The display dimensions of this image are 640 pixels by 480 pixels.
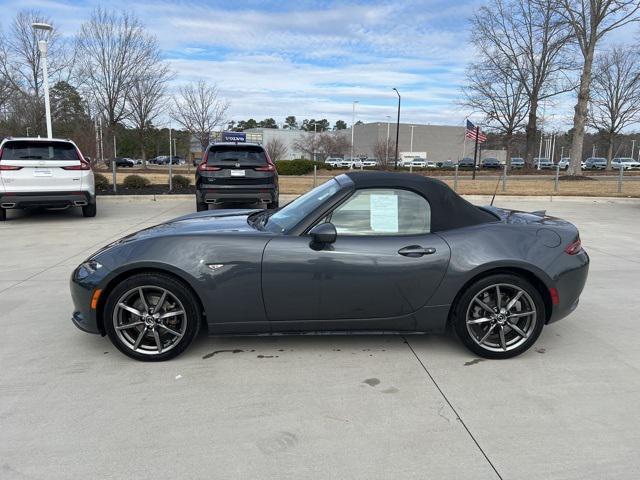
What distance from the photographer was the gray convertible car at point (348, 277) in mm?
3527

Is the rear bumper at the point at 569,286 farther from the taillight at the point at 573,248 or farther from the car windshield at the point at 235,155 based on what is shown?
the car windshield at the point at 235,155

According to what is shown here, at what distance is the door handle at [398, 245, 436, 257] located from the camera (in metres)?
3.59

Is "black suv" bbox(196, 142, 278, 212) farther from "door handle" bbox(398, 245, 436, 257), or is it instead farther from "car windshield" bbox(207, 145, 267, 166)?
Answer: "door handle" bbox(398, 245, 436, 257)

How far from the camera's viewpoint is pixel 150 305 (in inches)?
141

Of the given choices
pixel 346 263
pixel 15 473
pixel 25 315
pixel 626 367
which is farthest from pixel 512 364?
pixel 25 315

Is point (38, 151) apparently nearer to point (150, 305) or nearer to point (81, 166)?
point (81, 166)

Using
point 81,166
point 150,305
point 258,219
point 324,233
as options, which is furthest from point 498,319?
point 81,166

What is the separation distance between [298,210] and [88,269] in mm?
1642

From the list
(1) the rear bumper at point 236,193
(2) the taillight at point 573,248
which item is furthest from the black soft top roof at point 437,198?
(1) the rear bumper at point 236,193

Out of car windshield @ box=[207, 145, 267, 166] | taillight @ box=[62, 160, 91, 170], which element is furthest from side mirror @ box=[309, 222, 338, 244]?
taillight @ box=[62, 160, 91, 170]

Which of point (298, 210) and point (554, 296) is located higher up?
point (298, 210)

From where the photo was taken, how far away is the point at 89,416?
2.95m

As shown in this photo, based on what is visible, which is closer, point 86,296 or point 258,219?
point 86,296

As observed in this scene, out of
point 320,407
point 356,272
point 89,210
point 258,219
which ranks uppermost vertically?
point 258,219
